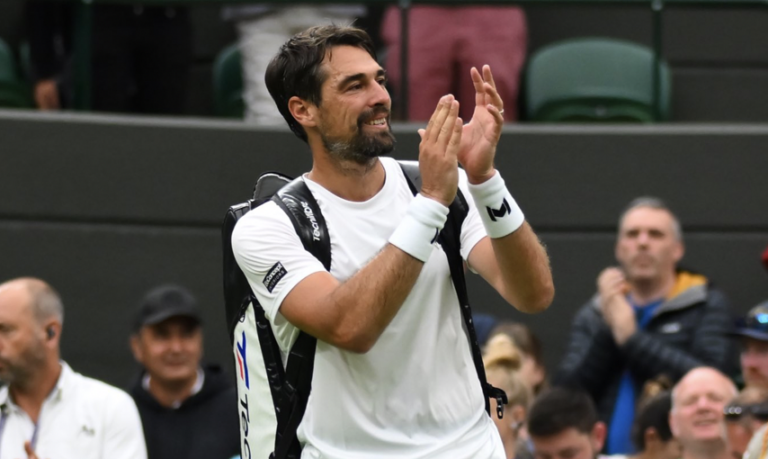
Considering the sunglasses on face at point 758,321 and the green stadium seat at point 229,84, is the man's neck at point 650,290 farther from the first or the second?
the green stadium seat at point 229,84

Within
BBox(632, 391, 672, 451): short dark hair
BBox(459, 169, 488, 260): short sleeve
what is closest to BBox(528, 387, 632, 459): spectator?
BBox(632, 391, 672, 451): short dark hair

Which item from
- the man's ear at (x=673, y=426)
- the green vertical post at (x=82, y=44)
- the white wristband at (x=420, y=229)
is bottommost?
the man's ear at (x=673, y=426)

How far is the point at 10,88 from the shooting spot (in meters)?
8.82

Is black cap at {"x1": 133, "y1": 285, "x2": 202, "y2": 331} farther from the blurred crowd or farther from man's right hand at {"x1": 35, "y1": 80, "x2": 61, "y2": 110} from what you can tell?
man's right hand at {"x1": 35, "y1": 80, "x2": 61, "y2": 110}

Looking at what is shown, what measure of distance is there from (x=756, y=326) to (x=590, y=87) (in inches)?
110

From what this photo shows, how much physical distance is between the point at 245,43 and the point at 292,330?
4.83m

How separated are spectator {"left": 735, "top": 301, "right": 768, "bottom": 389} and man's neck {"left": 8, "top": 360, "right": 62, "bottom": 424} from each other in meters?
2.97

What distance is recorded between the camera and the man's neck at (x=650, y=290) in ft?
23.3

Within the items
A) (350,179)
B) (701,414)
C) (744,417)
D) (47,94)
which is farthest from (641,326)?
(47,94)

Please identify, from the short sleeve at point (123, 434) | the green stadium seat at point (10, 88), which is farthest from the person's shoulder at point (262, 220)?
the green stadium seat at point (10, 88)

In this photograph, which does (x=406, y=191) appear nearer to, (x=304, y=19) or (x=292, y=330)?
(x=292, y=330)

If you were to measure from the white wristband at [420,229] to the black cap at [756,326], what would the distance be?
2950 millimetres

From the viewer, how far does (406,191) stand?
13.8ft

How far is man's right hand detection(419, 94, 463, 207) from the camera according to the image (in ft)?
12.4
